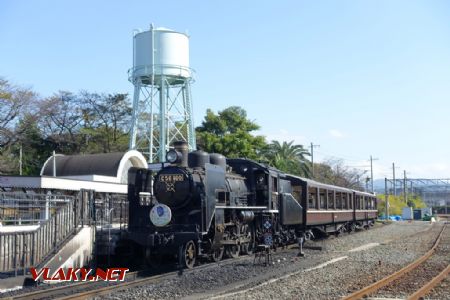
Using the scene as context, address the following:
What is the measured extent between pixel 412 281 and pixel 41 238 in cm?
938

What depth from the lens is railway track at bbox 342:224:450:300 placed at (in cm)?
1056

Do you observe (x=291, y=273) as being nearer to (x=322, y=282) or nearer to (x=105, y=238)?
(x=322, y=282)

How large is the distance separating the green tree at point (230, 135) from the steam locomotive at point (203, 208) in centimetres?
2633

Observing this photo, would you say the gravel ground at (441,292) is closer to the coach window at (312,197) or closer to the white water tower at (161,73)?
the coach window at (312,197)

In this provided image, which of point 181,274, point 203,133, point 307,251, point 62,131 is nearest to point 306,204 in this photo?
point 307,251

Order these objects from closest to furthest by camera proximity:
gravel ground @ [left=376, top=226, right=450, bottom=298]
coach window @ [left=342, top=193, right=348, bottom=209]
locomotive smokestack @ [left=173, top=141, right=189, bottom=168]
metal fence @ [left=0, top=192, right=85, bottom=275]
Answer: gravel ground @ [left=376, top=226, right=450, bottom=298] → metal fence @ [left=0, top=192, right=85, bottom=275] → locomotive smokestack @ [left=173, top=141, right=189, bottom=168] → coach window @ [left=342, top=193, right=348, bottom=209]

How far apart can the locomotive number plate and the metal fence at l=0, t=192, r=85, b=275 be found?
265 centimetres

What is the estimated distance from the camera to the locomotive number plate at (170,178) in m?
15.6

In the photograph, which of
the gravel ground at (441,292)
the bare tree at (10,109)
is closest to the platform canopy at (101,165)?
the bare tree at (10,109)

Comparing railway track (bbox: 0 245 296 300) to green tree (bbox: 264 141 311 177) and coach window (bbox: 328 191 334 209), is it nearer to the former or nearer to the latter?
coach window (bbox: 328 191 334 209)

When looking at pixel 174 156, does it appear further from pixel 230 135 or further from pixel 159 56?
pixel 230 135

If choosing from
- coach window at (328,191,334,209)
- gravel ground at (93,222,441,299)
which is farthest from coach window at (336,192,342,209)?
gravel ground at (93,222,441,299)

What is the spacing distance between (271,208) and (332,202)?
34.3 ft

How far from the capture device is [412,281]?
41.1ft
